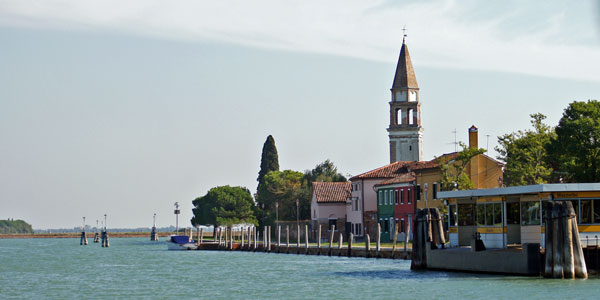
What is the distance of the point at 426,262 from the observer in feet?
164

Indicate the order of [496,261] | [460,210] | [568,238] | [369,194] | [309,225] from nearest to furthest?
1. [568,238]
2. [496,261]
3. [460,210]
4. [369,194]
5. [309,225]

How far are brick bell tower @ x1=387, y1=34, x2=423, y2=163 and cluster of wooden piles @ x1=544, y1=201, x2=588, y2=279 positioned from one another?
66.3 m

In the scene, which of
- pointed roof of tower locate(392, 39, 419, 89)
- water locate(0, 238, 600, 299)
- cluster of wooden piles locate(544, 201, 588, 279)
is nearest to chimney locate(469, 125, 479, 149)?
water locate(0, 238, 600, 299)

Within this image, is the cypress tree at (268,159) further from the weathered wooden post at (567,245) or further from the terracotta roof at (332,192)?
the weathered wooden post at (567,245)

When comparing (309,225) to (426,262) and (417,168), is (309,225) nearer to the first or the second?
(417,168)

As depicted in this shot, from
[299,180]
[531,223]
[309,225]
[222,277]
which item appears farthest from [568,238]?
[299,180]

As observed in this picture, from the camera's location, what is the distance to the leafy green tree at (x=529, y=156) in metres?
68.8

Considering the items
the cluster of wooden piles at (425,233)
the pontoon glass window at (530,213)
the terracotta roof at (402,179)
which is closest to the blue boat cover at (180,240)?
the terracotta roof at (402,179)

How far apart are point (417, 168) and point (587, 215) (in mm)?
40200

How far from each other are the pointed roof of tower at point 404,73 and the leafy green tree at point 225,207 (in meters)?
32.9

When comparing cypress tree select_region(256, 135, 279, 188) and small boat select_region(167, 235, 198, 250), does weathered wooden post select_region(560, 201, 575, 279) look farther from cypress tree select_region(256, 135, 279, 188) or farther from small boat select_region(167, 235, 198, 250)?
cypress tree select_region(256, 135, 279, 188)

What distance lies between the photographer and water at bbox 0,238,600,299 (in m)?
39.4

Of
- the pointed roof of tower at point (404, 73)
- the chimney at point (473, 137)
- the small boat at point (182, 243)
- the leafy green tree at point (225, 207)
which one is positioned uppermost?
the pointed roof of tower at point (404, 73)

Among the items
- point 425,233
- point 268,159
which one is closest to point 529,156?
point 425,233
